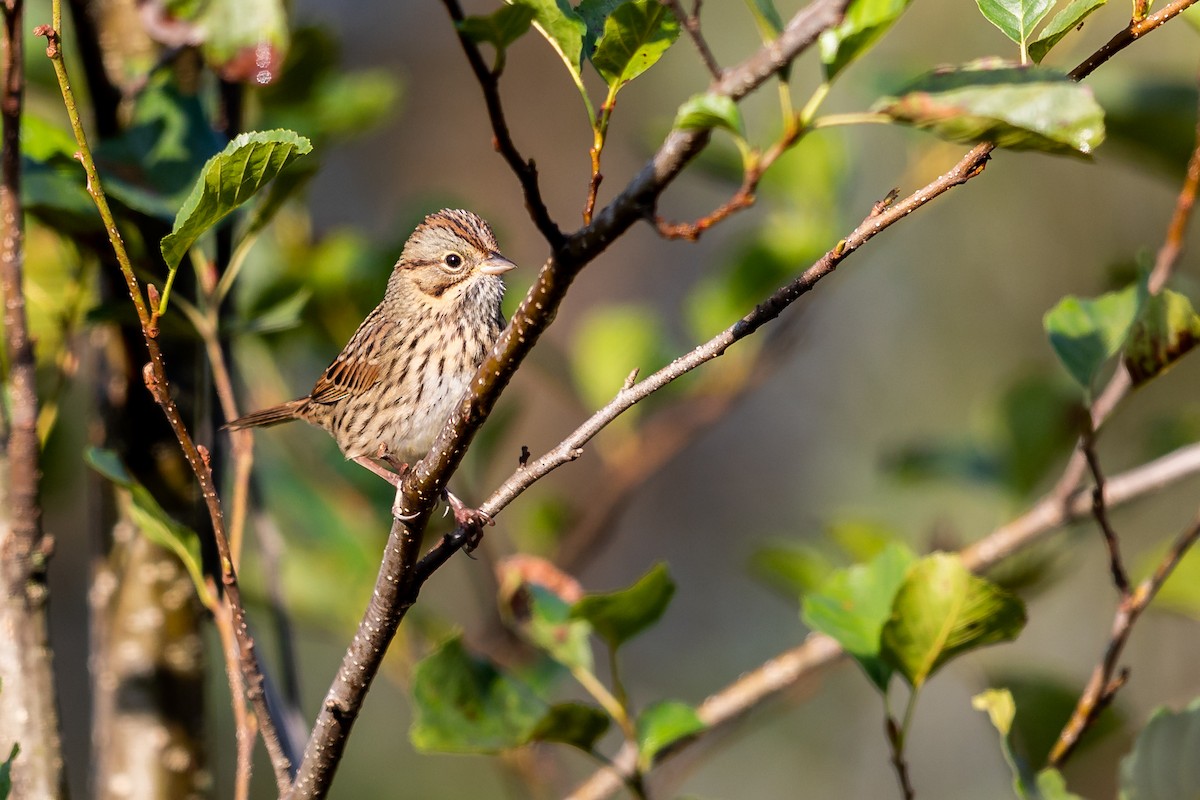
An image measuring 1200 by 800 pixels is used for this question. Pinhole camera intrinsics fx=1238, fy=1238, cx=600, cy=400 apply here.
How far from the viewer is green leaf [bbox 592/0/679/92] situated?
53.1 inches

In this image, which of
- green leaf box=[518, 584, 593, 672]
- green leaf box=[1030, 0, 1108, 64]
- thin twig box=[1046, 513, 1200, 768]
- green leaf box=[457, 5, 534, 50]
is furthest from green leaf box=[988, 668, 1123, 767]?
green leaf box=[457, 5, 534, 50]

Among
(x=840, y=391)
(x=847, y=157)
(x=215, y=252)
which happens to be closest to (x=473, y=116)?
(x=840, y=391)

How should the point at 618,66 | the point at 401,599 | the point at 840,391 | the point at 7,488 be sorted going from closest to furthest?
the point at 618,66 < the point at 401,599 < the point at 7,488 < the point at 840,391

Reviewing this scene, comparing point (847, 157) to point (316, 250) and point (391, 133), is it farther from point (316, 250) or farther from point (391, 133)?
point (391, 133)

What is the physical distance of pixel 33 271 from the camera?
262cm

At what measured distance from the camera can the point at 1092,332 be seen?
1.95 metres

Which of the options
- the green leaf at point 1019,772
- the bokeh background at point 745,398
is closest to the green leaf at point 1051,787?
the green leaf at point 1019,772

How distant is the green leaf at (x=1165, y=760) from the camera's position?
1.73 meters

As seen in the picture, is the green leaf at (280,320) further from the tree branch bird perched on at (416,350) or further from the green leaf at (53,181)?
the tree branch bird perched on at (416,350)

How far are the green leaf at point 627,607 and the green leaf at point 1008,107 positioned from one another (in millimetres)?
967

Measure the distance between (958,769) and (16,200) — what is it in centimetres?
645

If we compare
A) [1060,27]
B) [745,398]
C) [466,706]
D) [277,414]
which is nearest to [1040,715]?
[466,706]

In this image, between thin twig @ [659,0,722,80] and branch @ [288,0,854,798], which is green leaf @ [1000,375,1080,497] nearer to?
branch @ [288,0,854,798]

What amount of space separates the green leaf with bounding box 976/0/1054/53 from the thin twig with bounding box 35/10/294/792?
3.39 feet
